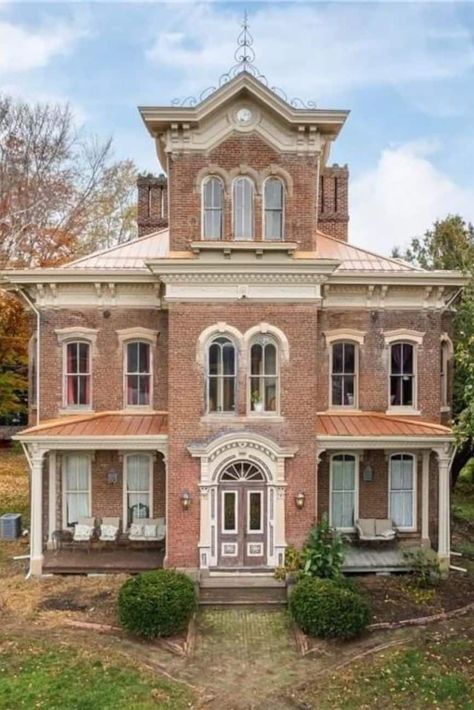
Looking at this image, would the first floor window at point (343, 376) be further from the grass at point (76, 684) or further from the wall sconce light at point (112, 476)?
the grass at point (76, 684)

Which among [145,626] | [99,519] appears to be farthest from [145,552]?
[145,626]

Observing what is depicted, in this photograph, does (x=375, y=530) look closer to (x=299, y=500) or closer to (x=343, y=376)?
(x=299, y=500)

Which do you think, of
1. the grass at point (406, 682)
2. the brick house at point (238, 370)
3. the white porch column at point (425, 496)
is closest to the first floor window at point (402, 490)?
the brick house at point (238, 370)

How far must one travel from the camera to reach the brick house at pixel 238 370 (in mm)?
14320

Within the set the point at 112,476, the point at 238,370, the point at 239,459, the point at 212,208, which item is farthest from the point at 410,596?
the point at 212,208

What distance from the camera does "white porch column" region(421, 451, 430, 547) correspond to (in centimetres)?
1642

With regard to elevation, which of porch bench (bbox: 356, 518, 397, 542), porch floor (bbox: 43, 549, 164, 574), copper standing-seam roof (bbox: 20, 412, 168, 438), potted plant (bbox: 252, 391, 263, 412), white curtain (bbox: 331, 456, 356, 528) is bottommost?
porch floor (bbox: 43, 549, 164, 574)

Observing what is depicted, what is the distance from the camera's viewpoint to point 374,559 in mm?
15109

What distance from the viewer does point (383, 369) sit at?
54.9 ft

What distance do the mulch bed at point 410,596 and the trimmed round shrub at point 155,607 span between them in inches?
159

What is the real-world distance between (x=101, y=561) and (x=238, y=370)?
6215mm

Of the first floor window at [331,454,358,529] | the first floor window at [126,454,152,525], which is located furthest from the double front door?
the first floor window at [126,454,152,525]

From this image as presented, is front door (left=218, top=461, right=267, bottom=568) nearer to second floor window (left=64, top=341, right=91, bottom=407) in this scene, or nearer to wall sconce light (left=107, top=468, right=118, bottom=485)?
wall sconce light (left=107, top=468, right=118, bottom=485)

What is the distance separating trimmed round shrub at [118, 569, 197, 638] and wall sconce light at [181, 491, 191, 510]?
8.70 feet
